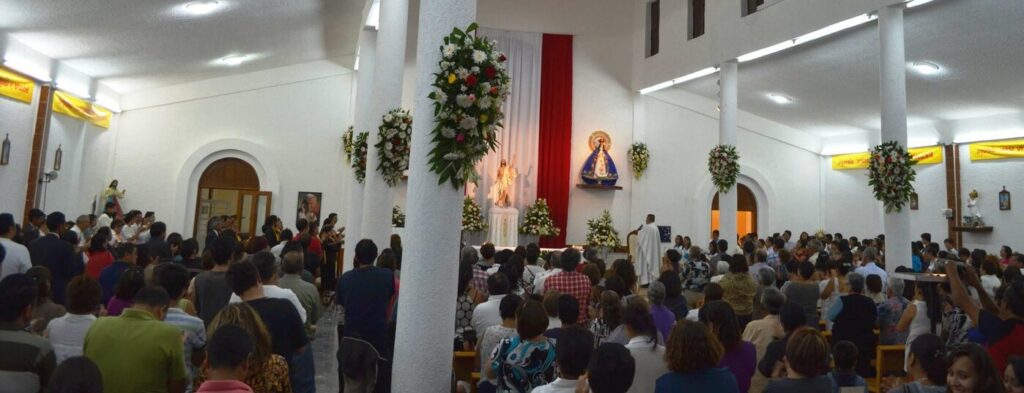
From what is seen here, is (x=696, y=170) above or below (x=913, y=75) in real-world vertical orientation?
below

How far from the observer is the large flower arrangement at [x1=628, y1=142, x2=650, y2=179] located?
601 inches

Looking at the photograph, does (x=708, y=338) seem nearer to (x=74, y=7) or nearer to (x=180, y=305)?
(x=180, y=305)

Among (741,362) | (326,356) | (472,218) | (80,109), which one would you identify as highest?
(80,109)

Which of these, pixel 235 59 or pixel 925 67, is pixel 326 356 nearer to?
pixel 235 59

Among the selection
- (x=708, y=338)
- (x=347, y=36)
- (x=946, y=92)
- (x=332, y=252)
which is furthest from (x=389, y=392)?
(x=946, y=92)

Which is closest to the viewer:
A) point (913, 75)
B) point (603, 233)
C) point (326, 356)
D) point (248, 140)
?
point (326, 356)

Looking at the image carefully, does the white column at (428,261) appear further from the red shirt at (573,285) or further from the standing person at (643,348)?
the standing person at (643,348)

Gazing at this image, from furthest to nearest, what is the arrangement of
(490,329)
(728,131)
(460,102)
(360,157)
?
(728,131) < (360,157) < (460,102) < (490,329)

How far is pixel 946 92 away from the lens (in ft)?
39.1

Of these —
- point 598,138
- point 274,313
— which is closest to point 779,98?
point 598,138

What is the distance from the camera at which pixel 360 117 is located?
8969 mm

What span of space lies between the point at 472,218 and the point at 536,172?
2161 millimetres

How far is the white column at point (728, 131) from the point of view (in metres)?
11.6

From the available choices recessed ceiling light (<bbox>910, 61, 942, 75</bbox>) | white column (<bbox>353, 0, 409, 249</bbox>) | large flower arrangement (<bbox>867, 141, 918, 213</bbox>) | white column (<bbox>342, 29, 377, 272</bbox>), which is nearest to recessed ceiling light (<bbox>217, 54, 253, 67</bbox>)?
white column (<bbox>342, 29, 377, 272</bbox>)
